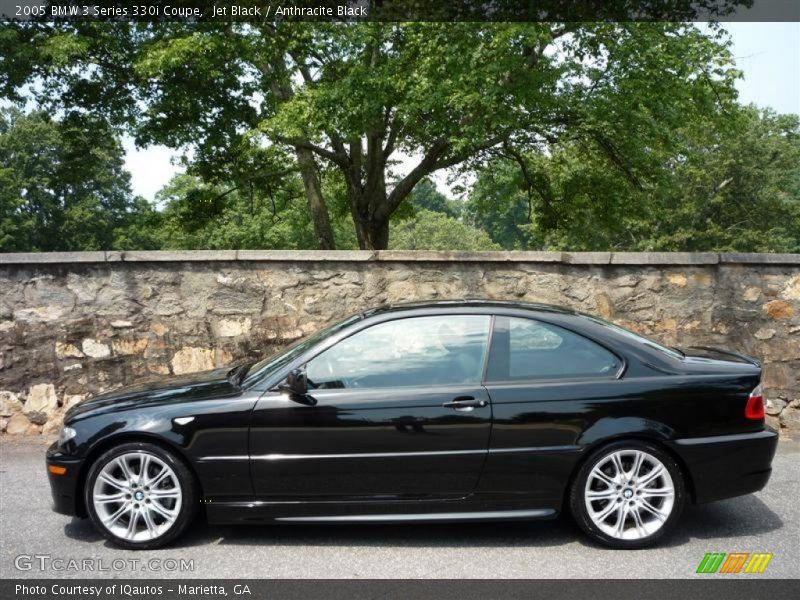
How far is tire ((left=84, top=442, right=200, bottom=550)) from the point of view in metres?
4.22

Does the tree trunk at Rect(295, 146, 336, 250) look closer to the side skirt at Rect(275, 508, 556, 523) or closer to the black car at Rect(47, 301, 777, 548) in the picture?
the black car at Rect(47, 301, 777, 548)

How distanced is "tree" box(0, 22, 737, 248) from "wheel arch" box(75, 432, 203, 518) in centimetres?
781

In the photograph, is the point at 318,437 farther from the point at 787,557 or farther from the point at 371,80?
the point at 371,80

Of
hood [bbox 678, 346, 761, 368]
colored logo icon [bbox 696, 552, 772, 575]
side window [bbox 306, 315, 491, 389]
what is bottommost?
colored logo icon [bbox 696, 552, 772, 575]

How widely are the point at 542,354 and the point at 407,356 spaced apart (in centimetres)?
81

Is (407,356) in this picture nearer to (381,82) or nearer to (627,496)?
(627,496)

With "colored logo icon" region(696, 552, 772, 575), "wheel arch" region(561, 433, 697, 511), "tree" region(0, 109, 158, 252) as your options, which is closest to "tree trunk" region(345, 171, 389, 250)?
"wheel arch" region(561, 433, 697, 511)

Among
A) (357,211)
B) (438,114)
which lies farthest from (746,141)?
(438,114)

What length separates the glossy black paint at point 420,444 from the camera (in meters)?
4.22

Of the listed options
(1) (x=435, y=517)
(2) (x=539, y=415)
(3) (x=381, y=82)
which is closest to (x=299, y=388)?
(1) (x=435, y=517)

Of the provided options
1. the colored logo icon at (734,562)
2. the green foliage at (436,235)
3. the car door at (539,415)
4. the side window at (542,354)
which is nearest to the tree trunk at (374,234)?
the side window at (542,354)

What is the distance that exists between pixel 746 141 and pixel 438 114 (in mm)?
34035

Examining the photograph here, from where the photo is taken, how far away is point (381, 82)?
11.8m

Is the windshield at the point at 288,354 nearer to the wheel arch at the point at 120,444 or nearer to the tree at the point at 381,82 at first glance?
the wheel arch at the point at 120,444
